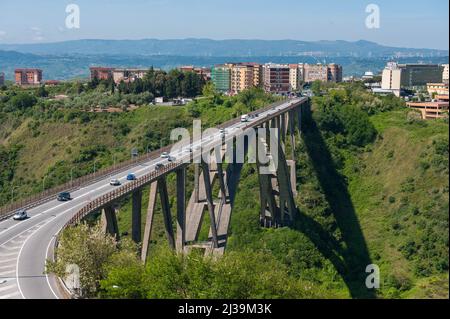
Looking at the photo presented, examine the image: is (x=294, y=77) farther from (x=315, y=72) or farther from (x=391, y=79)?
(x=391, y=79)

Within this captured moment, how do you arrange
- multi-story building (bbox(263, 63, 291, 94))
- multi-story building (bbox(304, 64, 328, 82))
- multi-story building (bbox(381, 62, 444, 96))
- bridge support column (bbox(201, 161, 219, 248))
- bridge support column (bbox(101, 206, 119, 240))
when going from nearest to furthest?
bridge support column (bbox(101, 206, 119, 240))
bridge support column (bbox(201, 161, 219, 248))
multi-story building (bbox(263, 63, 291, 94))
multi-story building (bbox(381, 62, 444, 96))
multi-story building (bbox(304, 64, 328, 82))

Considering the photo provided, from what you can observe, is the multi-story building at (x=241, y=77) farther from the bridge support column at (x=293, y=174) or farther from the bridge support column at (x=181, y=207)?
the bridge support column at (x=181, y=207)

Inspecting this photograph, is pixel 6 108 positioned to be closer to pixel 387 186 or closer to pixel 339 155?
pixel 339 155

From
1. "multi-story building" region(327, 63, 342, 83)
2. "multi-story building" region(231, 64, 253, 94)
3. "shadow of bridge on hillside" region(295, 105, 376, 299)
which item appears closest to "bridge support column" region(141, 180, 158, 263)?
"shadow of bridge on hillside" region(295, 105, 376, 299)

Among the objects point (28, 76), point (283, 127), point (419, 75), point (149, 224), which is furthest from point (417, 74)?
point (149, 224)

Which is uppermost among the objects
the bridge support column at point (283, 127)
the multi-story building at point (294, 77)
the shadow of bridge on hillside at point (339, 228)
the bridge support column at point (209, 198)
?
the multi-story building at point (294, 77)

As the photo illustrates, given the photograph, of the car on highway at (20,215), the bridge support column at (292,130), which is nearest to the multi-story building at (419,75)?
the bridge support column at (292,130)

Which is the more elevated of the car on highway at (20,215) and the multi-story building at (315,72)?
the multi-story building at (315,72)

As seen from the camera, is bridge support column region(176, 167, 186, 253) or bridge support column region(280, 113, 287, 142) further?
bridge support column region(280, 113, 287, 142)

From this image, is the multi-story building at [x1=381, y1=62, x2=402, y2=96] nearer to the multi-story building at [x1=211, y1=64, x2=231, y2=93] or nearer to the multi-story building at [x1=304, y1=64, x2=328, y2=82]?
the multi-story building at [x1=304, y1=64, x2=328, y2=82]
